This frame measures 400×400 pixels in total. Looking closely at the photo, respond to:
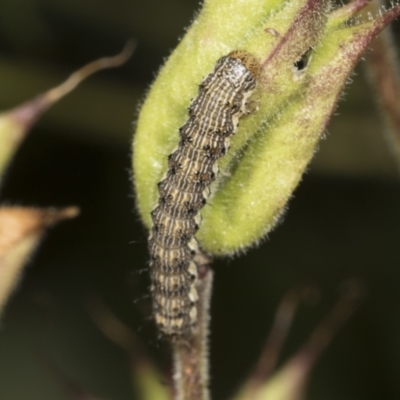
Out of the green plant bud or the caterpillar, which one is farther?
the caterpillar

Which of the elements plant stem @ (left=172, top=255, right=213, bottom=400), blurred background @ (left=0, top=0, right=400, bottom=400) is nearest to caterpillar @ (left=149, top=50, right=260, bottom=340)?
plant stem @ (left=172, top=255, right=213, bottom=400)

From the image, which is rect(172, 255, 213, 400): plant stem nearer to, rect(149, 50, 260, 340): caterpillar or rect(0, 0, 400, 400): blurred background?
rect(149, 50, 260, 340): caterpillar

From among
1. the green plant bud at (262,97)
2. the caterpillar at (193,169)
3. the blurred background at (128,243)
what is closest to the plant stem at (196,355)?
the caterpillar at (193,169)

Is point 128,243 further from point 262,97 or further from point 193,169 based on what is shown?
point 262,97

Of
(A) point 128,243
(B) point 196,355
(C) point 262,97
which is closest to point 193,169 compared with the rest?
(C) point 262,97

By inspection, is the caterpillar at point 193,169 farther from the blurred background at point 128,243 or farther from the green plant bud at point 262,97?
the blurred background at point 128,243
